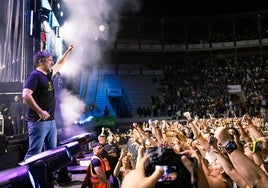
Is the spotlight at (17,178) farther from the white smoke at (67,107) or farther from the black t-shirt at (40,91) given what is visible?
the white smoke at (67,107)

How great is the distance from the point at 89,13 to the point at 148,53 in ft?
57.9

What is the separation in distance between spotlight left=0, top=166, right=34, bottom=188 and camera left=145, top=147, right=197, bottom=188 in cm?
66

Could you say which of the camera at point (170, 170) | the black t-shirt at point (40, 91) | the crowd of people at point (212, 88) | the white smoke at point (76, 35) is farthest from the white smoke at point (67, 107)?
the camera at point (170, 170)

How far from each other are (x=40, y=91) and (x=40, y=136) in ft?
1.58

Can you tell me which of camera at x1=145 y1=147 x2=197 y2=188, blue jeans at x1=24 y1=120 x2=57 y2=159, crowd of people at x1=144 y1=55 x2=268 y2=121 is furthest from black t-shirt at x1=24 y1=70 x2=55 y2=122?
crowd of people at x1=144 y1=55 x2=268 y2=121

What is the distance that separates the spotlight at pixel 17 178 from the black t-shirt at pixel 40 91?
1.46m

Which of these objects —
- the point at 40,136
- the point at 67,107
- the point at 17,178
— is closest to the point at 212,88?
the point at 67,107

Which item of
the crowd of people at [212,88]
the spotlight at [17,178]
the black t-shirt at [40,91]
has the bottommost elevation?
the spotlight at [17,178]

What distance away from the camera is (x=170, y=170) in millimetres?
1646

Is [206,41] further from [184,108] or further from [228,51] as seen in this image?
[184,108]

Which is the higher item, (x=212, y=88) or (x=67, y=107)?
(x=212, y=88)

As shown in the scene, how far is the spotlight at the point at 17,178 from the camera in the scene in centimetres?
163

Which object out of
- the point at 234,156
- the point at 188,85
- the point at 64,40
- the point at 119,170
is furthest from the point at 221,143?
the point at 188,85

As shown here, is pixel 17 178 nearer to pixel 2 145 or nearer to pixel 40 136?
pixel 40 136
